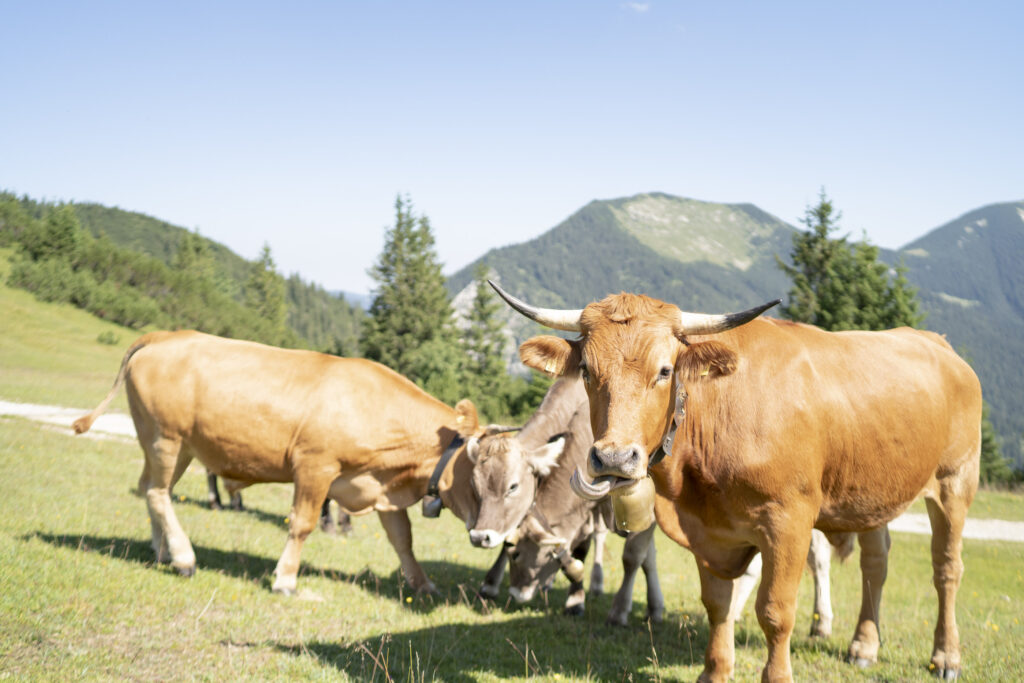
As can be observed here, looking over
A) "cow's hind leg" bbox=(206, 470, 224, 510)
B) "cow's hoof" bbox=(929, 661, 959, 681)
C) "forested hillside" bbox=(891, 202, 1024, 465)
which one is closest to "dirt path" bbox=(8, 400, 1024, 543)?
"cow's hind leg" bbox=(206, 470, 224, 510)

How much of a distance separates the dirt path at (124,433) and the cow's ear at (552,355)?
428 inches

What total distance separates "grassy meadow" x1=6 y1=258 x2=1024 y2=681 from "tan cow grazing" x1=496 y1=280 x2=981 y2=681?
1.62m

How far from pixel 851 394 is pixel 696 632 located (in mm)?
3429

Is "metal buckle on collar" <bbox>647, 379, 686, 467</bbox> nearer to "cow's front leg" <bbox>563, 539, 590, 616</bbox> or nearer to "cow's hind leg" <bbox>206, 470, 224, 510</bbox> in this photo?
"cow's front leg" <bbox>563, 539, 590, 616</bbox>

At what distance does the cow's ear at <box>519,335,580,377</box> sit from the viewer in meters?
4.29

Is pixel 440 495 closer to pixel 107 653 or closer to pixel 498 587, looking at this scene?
pixel 498 587

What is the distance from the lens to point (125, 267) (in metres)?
51.9

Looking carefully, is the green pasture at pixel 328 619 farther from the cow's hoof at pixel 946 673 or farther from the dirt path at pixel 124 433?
the dirt path at pixel 124 433

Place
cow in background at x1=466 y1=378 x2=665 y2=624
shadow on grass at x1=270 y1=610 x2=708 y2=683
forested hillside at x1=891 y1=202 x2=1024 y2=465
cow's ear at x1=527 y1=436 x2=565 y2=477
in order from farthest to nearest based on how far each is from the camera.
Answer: forested hillside at x1=891 y1=202 x2=1024 y2=465, cow's ear at x1=527 y1=436 x2=565 y2=477, cow in background at x1=466 y1=378 x2=665 y2=624, shadow on grass at x1=270 y1=610 x2=708 y2=683

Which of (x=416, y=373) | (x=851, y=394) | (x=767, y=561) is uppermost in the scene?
(x=851, y=394)

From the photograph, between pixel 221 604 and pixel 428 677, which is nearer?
pixel 428 677

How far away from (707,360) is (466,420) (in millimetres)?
3839

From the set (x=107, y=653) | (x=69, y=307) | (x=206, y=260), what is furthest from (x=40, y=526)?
(x=206, y=260)

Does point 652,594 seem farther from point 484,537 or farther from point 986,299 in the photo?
point 986,299
